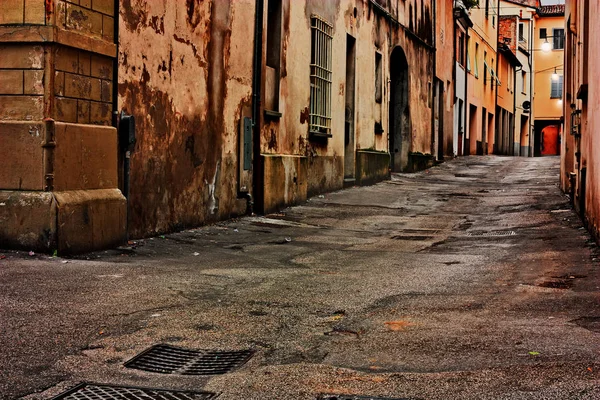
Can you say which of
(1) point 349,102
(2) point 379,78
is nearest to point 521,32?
(2) point 379,78

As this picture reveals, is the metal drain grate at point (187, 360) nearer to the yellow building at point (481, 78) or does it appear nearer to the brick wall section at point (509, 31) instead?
the yellow building at point (481, 78)

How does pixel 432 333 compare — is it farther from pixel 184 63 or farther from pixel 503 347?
pixel 184 63

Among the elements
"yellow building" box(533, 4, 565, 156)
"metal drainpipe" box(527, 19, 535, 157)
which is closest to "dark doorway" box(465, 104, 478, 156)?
"metal drainpipe" box(527, 19, 535, 157)

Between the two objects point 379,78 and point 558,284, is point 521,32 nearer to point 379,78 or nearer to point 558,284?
point 379,78

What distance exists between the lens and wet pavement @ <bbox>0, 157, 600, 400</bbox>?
4.03 metres

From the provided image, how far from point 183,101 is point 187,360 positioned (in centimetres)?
620

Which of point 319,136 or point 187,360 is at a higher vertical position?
point 319,136

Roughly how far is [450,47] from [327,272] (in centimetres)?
2417

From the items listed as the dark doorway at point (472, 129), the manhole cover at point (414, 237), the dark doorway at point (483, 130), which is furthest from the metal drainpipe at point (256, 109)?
the dark doorway at point (483, 130)

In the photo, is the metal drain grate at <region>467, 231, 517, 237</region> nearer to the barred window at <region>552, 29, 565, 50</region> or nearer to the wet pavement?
the wet pavement

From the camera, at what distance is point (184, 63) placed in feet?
33.8

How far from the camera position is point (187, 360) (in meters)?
4.52

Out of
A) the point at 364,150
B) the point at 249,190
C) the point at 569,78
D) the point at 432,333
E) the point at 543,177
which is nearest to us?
the point at 432,333

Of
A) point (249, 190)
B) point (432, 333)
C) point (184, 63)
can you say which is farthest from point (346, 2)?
point (432, 333)
